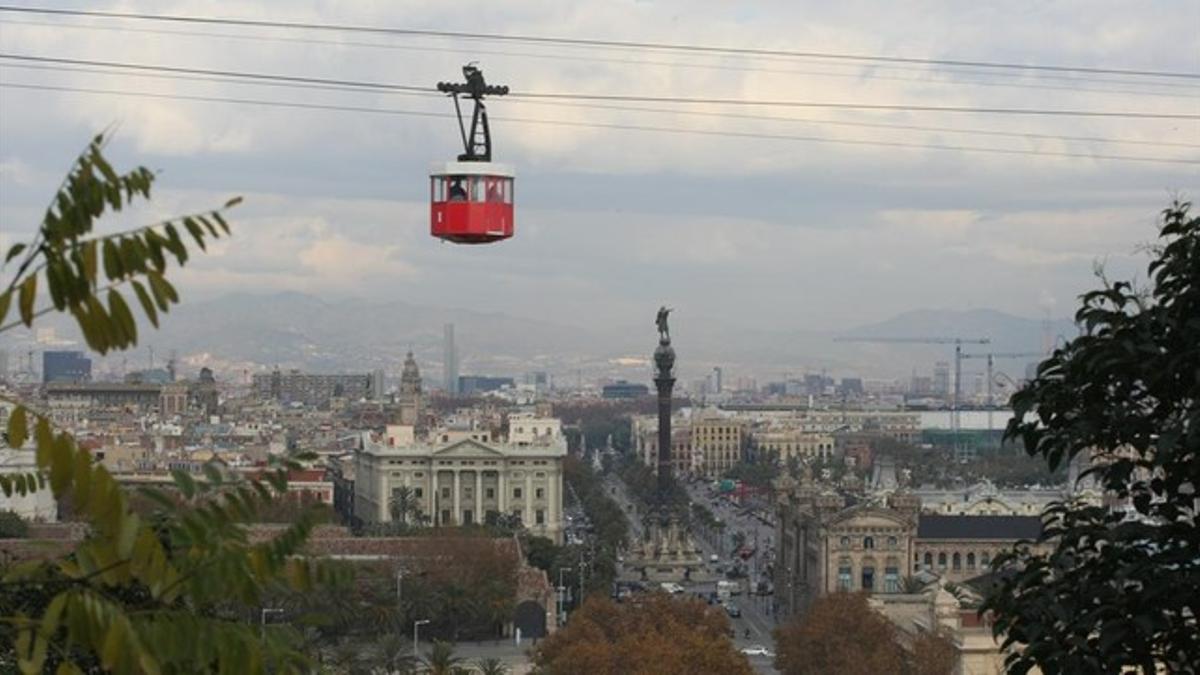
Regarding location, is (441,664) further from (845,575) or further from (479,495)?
(479,495)

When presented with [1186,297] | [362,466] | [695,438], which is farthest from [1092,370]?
[695,438]

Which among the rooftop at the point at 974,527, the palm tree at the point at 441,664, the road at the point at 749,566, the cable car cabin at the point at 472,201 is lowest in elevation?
the road at the point at 749,566

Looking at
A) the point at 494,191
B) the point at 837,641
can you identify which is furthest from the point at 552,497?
the point at 494,191

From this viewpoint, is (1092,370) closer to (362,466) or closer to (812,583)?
(812,583)

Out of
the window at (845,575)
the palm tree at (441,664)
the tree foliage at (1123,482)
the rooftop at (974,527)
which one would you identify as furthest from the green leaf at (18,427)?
the rooftop at (974,527)

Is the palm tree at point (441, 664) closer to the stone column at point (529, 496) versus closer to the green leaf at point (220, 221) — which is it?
the green leaf at point (220, 221)

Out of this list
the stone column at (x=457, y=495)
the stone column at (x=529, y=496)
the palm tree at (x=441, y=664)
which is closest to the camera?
the palm tree at (x=441, y=664)
